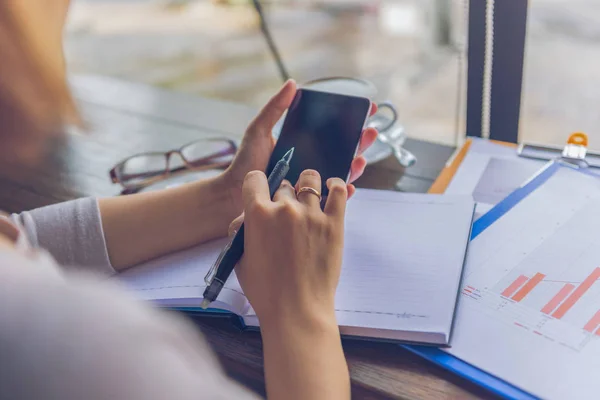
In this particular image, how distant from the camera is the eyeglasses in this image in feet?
2.83

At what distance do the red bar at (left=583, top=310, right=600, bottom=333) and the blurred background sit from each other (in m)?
1.51

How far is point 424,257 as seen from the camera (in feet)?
1.94

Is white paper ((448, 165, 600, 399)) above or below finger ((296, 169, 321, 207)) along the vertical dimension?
below

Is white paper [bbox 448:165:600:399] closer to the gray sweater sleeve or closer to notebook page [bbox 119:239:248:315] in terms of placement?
notebook page [bbox 119:239:248:315]

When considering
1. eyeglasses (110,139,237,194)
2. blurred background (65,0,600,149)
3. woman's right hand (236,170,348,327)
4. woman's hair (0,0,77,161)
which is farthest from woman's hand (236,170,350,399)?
blurred background (65,0,600,149)

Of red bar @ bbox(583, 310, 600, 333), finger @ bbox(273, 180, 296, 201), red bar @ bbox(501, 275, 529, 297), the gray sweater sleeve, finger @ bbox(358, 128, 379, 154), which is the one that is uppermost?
finger @ bbox(273, 180, 296, 201)

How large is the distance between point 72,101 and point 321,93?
64cm

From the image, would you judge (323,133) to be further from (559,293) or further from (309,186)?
(559,293)

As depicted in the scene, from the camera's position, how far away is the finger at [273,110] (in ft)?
2.36

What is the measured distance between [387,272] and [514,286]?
123mm

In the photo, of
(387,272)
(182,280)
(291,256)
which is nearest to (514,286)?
(387,272)

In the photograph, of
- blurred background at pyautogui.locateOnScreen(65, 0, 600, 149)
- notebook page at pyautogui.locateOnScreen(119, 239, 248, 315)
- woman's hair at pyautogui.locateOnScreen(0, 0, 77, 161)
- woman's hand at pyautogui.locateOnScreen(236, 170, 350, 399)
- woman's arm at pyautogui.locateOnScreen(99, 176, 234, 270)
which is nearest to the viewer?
woman's hand at pyautogui.locateOnScreen(236, 170, 350, 399)

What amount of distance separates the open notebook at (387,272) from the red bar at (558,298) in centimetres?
8

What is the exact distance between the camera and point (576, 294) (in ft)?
1.74
